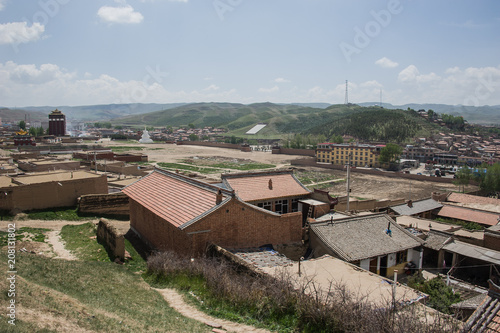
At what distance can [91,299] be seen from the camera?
9.20 m

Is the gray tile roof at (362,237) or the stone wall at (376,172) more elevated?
the gray tile roof at (362,237)

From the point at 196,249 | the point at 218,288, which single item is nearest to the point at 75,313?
the point at 218,288

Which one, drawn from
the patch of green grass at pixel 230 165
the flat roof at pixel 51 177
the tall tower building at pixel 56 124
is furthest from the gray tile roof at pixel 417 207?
the tall tower building at pixel 56 124

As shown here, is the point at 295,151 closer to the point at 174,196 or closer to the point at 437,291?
the point at 174,196

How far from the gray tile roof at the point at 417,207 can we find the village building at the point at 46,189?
22.9 meters

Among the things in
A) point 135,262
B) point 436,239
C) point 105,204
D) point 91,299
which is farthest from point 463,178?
point 91,299

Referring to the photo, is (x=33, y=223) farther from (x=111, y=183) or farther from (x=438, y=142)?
(x=438, y=142)

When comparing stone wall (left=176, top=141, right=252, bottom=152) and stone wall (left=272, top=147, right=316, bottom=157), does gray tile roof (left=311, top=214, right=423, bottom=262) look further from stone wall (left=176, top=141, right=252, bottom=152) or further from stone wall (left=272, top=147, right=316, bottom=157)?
stone wall (left=176, top=141, right=252, bottom=152)

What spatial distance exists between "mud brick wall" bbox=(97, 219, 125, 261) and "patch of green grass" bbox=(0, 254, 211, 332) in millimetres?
1806

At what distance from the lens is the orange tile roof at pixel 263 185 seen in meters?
18.5

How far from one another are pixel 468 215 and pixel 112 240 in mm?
27630

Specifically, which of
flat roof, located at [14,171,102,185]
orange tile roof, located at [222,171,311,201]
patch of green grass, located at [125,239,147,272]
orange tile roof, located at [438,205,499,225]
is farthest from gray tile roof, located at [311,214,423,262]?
flat roof, located at [14,171,102,185]

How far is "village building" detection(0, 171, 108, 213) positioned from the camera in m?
19.8

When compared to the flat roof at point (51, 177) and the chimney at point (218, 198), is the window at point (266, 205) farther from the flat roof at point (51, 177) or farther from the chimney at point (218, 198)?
the flat roof at point (51, 177)
